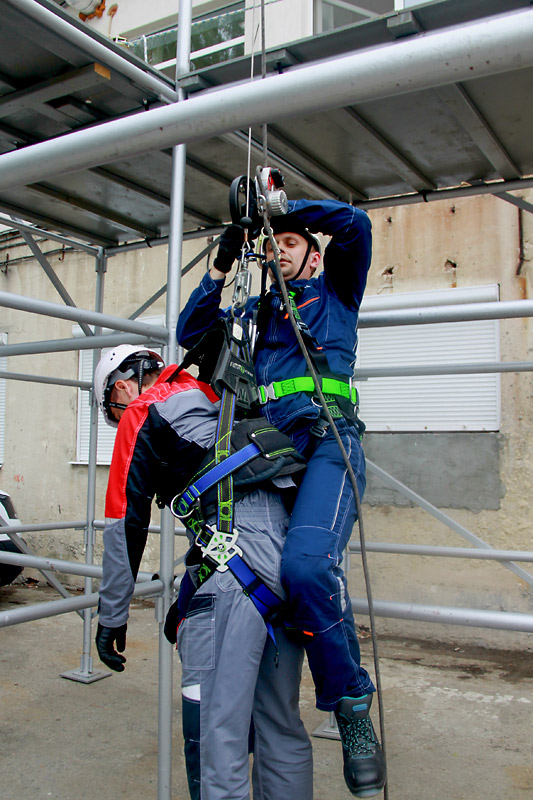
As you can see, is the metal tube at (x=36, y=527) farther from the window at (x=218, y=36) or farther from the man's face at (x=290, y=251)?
the window at (x=218, y=36)

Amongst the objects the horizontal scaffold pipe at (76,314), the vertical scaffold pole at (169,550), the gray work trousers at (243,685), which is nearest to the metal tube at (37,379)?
the horizontal scaffold pipe at (76,314)

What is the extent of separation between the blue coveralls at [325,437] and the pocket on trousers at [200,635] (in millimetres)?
225

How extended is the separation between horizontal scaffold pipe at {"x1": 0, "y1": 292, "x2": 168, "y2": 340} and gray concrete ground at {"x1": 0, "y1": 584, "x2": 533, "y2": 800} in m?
2.25

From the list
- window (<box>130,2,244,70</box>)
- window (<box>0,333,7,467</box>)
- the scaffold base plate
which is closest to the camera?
the scaffold base plate

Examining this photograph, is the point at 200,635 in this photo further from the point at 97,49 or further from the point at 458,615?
the point at 97,49

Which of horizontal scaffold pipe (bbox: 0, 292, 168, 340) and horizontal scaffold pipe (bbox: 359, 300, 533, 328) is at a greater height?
horizontal scaffold pipe (bbox: 359, 300, 533, 328)

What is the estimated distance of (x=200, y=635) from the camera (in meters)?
1.92

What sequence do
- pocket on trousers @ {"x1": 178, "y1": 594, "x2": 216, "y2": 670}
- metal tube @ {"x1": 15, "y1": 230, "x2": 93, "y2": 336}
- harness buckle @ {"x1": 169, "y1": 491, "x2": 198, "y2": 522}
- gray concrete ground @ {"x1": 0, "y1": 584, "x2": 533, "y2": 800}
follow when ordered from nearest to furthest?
1. pocket on trousers @ {"x1": 178, "y1": 594, "x2": 216, "y2": 670}
2. harness buckle @ {"x1": 169, "y1": 491, "x2": 198, "y2": 522}
3. gray concrete ground @ {"x1": 0, "y1": 584, "x2": 533, "y2": 800}
4. metal tube @ {"x1": 15, "y1": 230, "x2": 93, "y2": 336}

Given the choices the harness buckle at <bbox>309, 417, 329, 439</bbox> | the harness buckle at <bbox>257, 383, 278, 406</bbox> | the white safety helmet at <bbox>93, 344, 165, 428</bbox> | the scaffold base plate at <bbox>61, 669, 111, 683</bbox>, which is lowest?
the scaffold base plate at <bbox>61, 669, 111, 683</bbox>

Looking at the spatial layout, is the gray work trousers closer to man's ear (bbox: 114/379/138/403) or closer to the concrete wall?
man's ear (bbox: 114/379/138/403)

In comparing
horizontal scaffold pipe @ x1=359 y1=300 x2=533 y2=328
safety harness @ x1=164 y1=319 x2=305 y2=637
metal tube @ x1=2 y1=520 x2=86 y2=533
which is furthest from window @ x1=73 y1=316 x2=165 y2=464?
safety harness @ x1=164 y1=319 x2=305 y2=637

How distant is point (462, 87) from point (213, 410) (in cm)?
183

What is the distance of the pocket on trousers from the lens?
75.1 inches

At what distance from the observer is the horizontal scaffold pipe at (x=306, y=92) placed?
1.04 meters
